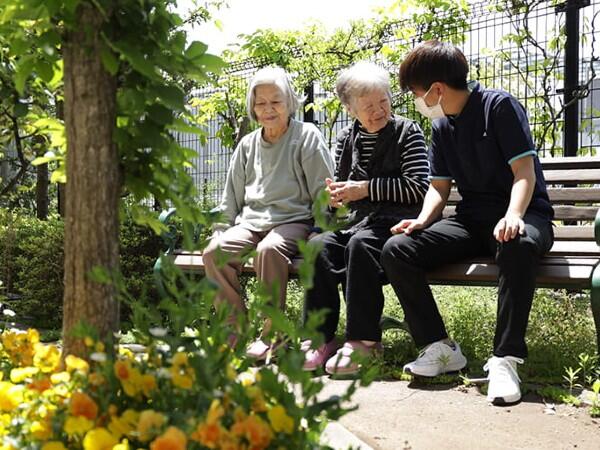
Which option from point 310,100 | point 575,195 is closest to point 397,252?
point 575,195

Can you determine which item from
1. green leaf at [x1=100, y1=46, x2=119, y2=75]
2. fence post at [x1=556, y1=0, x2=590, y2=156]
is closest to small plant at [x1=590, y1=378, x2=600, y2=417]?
green leaf at [x1=100, y1=46, x2=119, y2=75]

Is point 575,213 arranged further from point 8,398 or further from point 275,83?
point 8,398

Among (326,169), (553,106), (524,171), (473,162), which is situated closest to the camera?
(524,171)

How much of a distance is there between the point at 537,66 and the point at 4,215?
461cm

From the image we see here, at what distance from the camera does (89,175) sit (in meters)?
1.59

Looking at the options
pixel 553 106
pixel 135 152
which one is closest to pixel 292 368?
pixel 135 152

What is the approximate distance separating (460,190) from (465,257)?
314 mm

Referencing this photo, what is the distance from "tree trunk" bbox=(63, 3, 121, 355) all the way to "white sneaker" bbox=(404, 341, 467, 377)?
1.75m

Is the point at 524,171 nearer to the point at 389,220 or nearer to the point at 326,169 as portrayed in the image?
the point at 389,220

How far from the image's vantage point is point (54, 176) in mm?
1862

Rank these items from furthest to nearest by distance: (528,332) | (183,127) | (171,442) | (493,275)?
(528,332) → (493,275) → (183,127) → (171,442)

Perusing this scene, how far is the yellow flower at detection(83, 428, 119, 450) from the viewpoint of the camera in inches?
49.3

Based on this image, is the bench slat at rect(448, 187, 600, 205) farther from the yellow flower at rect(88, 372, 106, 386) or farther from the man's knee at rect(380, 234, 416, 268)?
the yellow flower at rect(88, 372, 106, 386)

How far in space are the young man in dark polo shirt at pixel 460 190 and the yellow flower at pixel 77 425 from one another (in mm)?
1994
